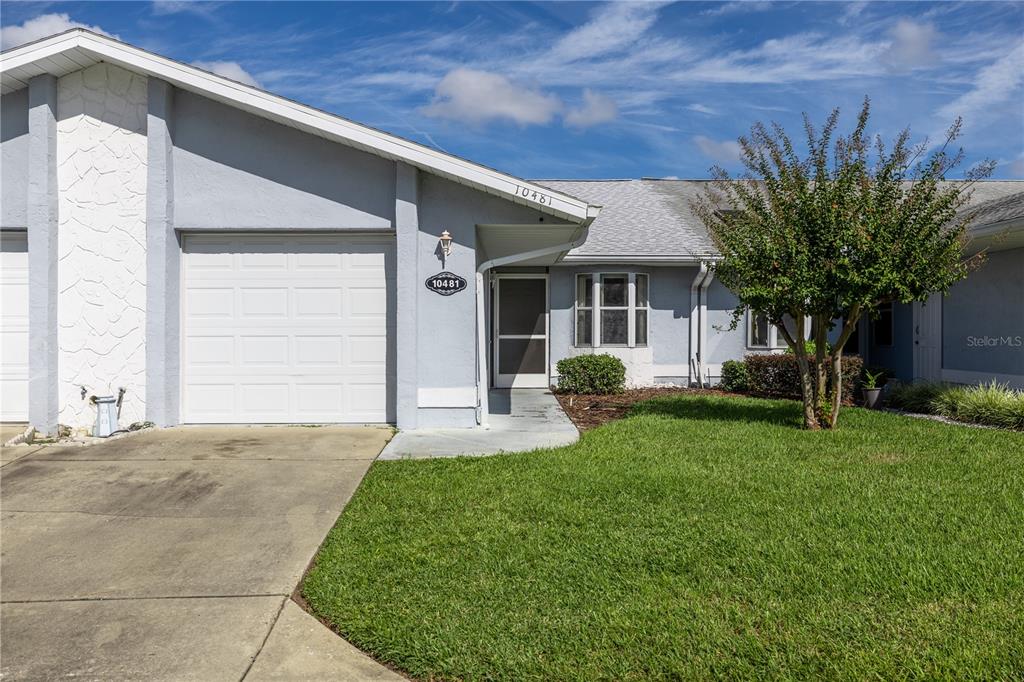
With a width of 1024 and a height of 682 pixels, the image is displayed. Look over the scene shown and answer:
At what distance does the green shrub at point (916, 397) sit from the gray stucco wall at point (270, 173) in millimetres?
9067

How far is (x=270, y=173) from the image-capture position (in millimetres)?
8516

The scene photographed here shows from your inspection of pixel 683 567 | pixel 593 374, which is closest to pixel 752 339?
pixel 593 374

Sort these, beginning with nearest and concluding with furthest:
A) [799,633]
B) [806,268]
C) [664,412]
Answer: [799,633] → [806,268] → [664,412]

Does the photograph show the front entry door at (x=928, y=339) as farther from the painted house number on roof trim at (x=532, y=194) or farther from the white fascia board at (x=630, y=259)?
the painted house number on roof trim at (x=532, y=194)

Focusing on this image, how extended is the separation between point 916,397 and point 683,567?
29.7 ft

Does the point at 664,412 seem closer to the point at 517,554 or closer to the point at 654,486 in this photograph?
the point at 654,486

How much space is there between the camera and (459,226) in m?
8.52

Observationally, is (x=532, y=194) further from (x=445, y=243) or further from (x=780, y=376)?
(x=780, y=376)

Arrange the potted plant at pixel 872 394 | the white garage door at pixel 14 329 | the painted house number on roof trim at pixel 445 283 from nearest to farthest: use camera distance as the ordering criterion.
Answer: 1. the painted house number on roof trim at pixel 445 283
2. the white garage door at pixel 14 329
3. the potted plant at pixel 872 394

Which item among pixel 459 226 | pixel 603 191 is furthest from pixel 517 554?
pixel 603 191

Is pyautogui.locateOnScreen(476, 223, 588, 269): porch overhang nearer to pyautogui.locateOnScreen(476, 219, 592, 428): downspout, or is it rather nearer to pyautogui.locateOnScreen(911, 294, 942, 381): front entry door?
pyautogui.locateOnScreen(476, 219, 592, 428): downspout

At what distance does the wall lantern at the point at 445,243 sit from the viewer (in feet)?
27.3

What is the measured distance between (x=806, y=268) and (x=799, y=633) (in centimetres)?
596

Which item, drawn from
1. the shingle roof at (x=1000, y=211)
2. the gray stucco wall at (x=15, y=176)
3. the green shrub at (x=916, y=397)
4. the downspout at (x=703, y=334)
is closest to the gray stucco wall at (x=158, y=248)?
the gray stucco wall at (x=15, y=176)
